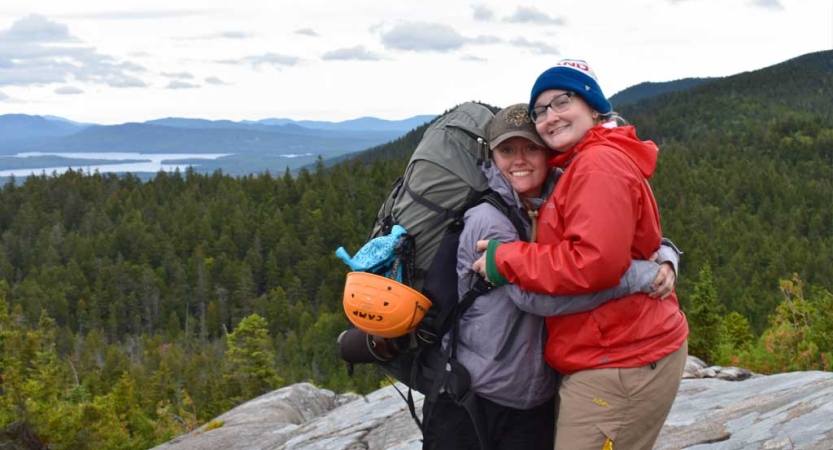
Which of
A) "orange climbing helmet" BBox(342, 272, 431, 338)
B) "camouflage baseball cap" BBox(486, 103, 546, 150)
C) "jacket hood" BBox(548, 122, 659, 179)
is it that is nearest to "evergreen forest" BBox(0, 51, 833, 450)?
"orange climbing helmet" BBox(342, 272, 431, 338)

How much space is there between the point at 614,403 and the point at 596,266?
835 millimetres

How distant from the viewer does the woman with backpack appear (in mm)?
4312

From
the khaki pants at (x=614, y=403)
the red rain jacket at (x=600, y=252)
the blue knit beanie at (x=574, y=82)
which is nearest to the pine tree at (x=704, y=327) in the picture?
the khaki pants at (x=614, y=403)

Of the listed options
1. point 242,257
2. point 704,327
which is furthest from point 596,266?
point 242,257

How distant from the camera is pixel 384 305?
169 inches

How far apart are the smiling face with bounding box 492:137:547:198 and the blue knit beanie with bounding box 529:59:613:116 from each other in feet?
0.72

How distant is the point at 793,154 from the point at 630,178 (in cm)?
15801

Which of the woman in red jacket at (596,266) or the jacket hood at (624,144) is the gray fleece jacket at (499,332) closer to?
the woman in red jacket at (596,266)

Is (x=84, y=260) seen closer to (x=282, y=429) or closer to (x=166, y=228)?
(x=166, y=228)

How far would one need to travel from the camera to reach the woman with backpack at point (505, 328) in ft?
14.1

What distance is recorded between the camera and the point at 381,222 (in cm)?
474

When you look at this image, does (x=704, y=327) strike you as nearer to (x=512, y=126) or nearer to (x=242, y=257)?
(x=512, y=126)

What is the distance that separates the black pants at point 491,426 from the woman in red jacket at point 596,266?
0.28 m

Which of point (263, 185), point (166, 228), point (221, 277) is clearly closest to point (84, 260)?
point (166, 228)
